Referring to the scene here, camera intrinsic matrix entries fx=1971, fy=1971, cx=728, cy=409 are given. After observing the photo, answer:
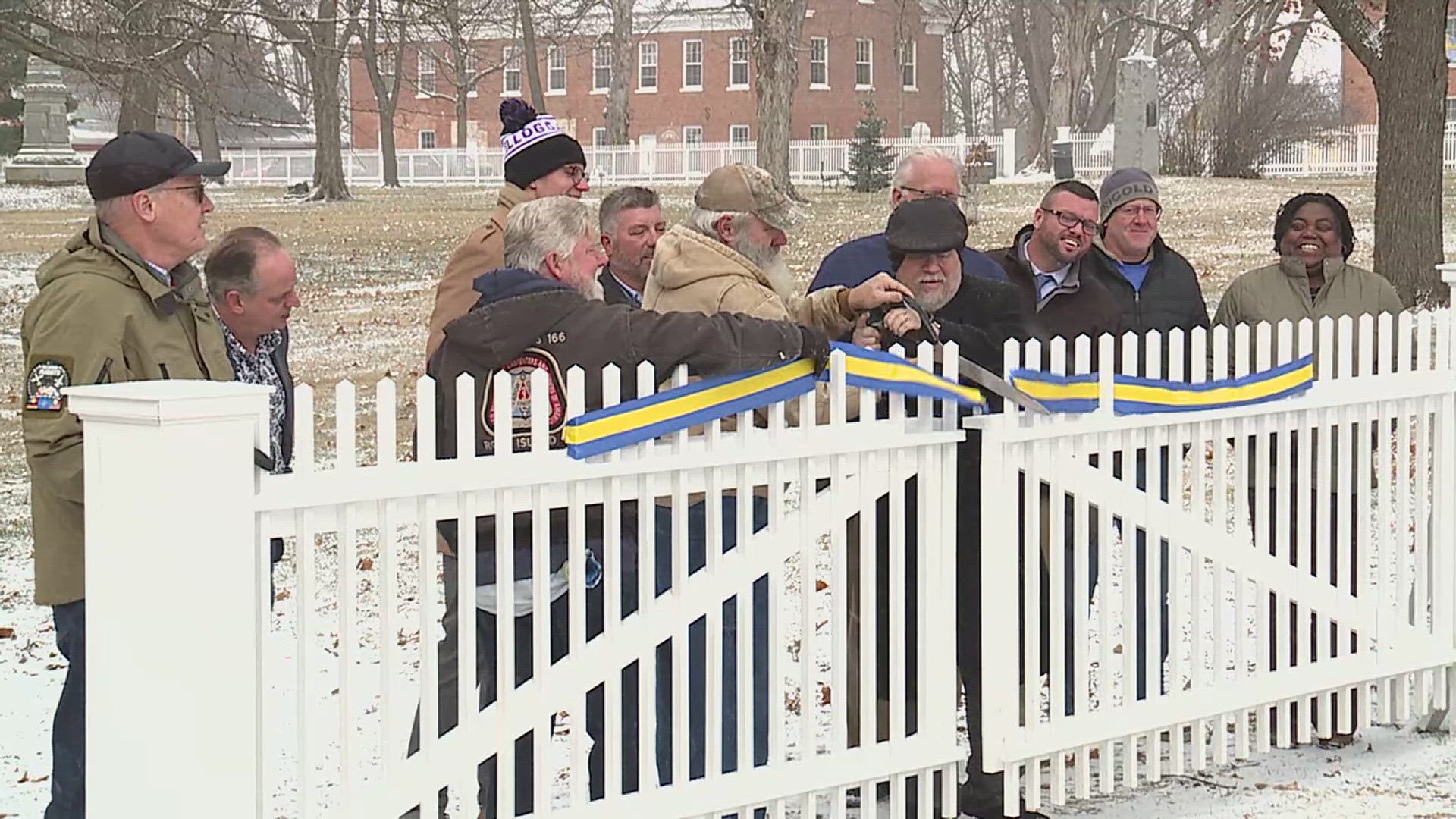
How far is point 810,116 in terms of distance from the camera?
59.7m

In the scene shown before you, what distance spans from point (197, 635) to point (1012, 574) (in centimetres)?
225

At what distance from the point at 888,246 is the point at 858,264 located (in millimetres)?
107

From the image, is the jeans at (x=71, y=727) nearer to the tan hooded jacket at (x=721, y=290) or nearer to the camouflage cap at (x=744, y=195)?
the tan hooded jacket at (x=721, y=290)

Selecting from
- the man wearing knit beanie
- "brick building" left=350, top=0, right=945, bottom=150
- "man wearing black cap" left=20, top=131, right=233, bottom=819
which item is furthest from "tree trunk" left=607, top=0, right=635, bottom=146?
"man wearing black cap" left=20, top=131, right=233, bottom=819

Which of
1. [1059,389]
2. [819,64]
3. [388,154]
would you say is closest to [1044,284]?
[1059,389]

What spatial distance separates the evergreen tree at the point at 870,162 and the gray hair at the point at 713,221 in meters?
28.4

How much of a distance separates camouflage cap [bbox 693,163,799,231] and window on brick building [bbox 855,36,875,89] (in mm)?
55525

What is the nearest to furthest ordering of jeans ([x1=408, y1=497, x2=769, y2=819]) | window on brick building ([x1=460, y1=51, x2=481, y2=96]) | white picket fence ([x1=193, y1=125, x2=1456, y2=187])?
jeans ([x1=408, y1=497, x2=769, y2=819])
window on brick building ([x1=460, y1=51, x2=481, y2=96])
white picket fence ([x1=193, y1=125, x2=1456, y2=187])

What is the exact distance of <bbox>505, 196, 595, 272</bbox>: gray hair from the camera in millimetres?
4621

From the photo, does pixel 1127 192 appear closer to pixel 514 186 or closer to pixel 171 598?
pixel 514 186

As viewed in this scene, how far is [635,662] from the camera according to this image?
186 inches

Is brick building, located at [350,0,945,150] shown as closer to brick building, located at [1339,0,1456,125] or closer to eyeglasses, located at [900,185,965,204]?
brick building, located at [1339,0,1456,125]

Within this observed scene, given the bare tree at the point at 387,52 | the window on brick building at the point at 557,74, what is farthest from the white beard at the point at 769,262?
the window on brick building at the point at 557,74

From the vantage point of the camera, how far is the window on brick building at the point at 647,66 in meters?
61.8
